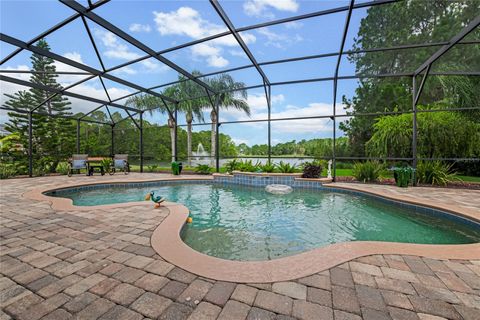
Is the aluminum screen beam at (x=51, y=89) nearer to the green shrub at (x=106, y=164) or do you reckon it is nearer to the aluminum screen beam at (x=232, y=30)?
the green shrub at (x=106, y=164)

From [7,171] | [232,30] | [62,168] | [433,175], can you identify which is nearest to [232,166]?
[232,30]

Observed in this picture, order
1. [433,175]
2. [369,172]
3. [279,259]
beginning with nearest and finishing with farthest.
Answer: [279,259] → [433,175] → [369,172]

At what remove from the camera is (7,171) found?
8148mm

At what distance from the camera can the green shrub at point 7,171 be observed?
789cm

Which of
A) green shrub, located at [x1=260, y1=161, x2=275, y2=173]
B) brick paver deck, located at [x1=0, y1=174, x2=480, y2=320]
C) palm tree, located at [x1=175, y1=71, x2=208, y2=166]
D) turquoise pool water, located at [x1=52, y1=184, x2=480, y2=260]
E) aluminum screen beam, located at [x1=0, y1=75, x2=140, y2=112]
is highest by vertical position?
palm tree, located at [x1=175, y1=71, x2=208, y2=166]

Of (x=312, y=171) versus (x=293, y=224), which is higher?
(x=312, y=171)

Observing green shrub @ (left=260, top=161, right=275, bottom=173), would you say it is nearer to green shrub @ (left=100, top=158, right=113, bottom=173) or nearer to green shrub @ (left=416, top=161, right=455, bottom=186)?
green shrub @ (left=416, top=161, right=455, bottom=186)

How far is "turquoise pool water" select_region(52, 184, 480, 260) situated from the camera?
2.83m

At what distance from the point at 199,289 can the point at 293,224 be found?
2.47 metres

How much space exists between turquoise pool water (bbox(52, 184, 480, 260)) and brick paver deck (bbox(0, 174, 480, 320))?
3.10 feet

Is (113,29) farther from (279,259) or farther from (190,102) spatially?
(190,102)

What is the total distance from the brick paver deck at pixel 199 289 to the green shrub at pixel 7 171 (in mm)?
8611

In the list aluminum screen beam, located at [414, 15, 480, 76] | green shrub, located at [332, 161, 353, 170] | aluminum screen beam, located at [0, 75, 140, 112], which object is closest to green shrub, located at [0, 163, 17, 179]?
aluminum screen beam, located at [0, 75, 140, 112]

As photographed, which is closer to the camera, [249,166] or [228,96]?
[249,166]
